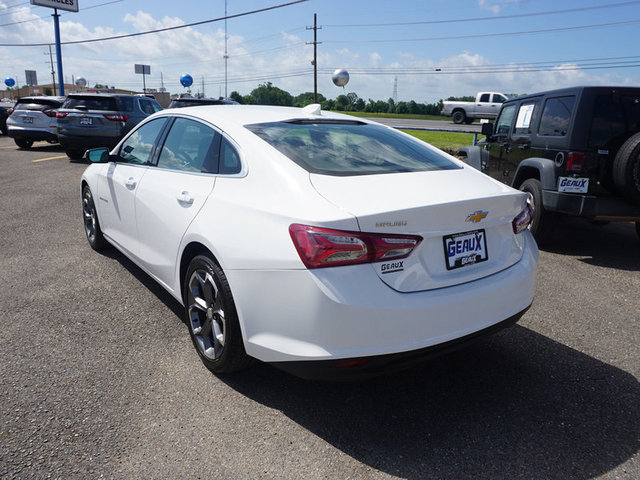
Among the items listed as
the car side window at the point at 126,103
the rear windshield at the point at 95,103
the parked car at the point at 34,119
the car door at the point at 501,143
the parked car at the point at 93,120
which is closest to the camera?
the car door at the point at 501,143

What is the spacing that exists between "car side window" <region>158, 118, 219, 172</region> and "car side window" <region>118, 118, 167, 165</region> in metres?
0.26

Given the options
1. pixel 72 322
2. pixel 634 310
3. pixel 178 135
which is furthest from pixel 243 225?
pixel 634 310

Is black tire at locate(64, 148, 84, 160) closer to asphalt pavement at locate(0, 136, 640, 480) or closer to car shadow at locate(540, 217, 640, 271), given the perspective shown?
asphalt pavement at locate(0, 136, 640, 480)

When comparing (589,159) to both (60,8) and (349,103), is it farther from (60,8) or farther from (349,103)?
(349,103)

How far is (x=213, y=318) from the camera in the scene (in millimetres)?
2947

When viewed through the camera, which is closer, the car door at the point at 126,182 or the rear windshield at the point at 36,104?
the car door at the point at 126,182

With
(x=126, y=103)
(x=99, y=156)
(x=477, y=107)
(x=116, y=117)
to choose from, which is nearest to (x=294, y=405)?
(x=99, y=156)

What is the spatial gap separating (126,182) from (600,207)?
4.77 metres

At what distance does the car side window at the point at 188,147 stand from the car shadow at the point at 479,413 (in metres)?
1.42

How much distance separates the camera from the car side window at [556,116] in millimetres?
5699

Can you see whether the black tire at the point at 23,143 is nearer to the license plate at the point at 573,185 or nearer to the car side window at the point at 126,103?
the car side window at the point at 126,103

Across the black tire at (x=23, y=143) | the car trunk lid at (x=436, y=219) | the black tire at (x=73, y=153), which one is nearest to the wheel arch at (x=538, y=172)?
the car trunk lid at (x=436, y=219)

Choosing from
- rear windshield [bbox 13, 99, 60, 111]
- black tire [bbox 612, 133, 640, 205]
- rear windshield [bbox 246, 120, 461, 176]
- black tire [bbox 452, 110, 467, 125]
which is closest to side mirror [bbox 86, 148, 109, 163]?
rear windshield [bbox 246, 120, 461, 176]

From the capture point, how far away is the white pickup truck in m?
34.2
